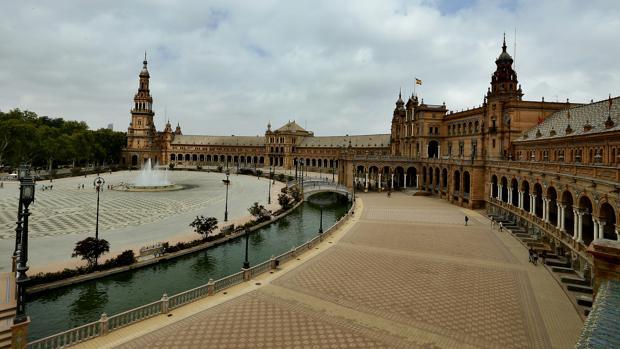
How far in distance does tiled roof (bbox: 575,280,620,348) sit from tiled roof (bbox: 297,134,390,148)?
351 ft

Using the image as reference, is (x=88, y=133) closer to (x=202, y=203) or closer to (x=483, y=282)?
(x=202, y=203)

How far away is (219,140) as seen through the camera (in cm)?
14975

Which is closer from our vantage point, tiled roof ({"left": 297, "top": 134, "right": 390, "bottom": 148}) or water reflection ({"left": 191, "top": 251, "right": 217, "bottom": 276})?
water reflection ({"left": 191, "top": 251, "right": 217, "bottom": 276})

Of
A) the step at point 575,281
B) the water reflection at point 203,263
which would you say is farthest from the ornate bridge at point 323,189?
the step at point 575,281

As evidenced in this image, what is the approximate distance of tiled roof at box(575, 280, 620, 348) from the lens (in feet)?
19.3

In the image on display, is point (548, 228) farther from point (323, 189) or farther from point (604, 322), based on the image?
point (323, 189)

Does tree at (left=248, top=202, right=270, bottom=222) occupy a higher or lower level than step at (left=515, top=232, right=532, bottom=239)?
higher

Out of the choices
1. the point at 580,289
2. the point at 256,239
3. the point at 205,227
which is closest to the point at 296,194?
the point at 256,239

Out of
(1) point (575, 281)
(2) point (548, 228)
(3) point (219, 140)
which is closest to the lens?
(1) point (575, 281)

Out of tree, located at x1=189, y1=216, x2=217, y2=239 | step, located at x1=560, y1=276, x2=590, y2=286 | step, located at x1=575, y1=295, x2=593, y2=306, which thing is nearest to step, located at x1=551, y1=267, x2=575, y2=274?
step, located at x1=560, y1=276, x2=590, y2=286

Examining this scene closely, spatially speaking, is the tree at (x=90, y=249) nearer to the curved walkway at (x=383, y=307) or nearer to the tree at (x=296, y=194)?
the curved walkway at (x=383, y=307)

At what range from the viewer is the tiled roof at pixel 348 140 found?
115875 mm

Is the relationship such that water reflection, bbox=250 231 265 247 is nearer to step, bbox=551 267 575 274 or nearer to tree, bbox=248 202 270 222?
tree, bbox=248 202 270 222

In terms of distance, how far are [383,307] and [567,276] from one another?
14.1 metres
